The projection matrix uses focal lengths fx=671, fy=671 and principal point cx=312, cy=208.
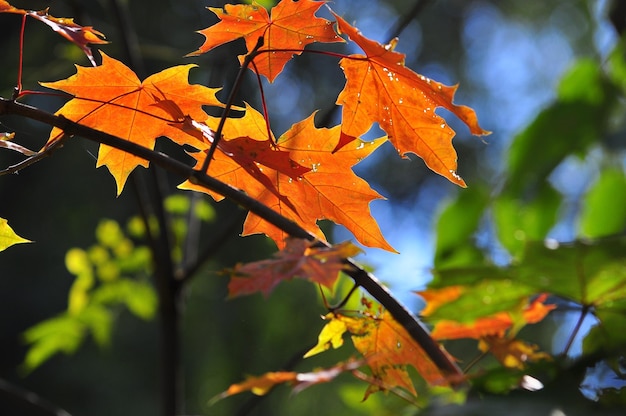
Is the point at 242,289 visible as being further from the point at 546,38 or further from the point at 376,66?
the point at 546,38

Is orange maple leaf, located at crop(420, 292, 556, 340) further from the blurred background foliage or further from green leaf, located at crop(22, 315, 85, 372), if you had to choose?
green leaf, located at crop(22, 315, 85, 372)

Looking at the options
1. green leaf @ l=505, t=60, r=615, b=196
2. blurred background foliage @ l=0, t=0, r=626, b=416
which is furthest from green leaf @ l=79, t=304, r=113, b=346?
green leaf @ l=505, t=60, r=615, b=196

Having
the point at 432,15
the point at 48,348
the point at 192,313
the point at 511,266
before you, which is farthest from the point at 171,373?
the point at 432,15

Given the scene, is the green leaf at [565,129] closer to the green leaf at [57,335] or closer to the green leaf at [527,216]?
the green leaf at [527,216]

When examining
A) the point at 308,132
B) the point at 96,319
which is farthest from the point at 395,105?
the point at 96,319

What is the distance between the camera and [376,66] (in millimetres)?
602

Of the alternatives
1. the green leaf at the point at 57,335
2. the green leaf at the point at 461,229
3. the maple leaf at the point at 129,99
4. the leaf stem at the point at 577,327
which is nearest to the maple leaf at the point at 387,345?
the leaf stem at the point at 577,327

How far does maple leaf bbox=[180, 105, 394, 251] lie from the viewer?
0.56m

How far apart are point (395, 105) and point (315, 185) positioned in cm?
11

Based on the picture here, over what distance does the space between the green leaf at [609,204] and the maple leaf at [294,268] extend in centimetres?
52

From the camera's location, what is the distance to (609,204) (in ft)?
2.71

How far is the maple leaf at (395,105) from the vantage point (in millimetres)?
574

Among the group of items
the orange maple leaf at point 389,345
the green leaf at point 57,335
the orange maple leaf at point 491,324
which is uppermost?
the orange maple leaf at point 389,345

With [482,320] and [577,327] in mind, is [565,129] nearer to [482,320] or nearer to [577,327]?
[482,320]
